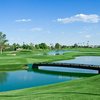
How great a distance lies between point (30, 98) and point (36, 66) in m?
51.1

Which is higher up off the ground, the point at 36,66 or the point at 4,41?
the point at 4,41

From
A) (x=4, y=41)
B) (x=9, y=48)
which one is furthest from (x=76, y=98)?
(x=9, y=48)

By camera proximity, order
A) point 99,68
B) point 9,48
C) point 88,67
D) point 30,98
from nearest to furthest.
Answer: point 30,98 < point 99,68 < point 88,67 < point 9,48

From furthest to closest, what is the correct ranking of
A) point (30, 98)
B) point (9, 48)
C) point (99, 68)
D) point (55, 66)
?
1. point (9, 48)
2. point (55, 66)
3. point (99, 68)
4. point (30, 98)

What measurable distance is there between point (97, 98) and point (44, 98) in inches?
163

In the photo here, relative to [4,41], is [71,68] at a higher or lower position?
lower

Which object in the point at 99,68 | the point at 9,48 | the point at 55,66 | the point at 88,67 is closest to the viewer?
the point at 99,68

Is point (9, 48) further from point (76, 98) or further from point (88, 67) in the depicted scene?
point (76, 98)

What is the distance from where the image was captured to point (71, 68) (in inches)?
2803

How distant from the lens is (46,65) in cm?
7000

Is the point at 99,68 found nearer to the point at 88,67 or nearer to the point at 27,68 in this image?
the point at 88,67

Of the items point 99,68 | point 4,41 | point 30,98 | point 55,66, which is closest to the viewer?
point 30,98

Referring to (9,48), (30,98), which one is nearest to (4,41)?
(9,48)

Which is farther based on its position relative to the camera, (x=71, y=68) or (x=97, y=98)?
(x=71, y=68)
